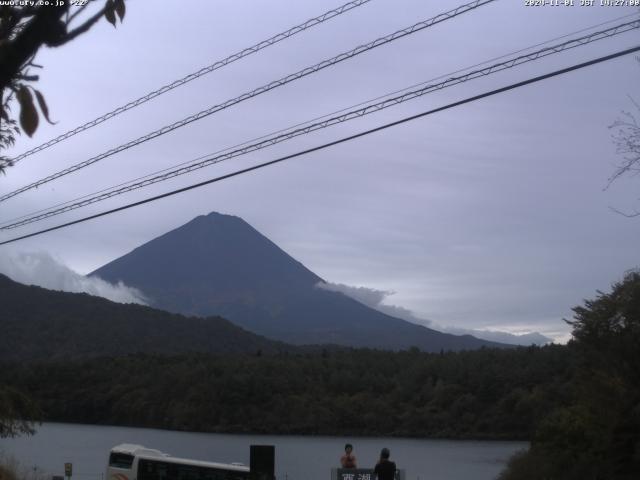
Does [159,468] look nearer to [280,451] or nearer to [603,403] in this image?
[603,403]

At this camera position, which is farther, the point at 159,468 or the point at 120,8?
the point at 159,468

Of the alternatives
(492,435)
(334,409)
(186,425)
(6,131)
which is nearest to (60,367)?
(186,425)

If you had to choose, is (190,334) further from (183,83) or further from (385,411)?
(183,83)

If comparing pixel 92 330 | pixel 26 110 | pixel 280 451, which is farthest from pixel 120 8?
pixel 92 330

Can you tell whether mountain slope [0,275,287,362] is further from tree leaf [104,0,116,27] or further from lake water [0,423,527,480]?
tree leaf [104,0,116,27]

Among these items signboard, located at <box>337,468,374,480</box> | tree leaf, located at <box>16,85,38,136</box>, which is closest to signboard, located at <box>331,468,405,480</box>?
signboard, located at <box>337,468,374,480</box>
